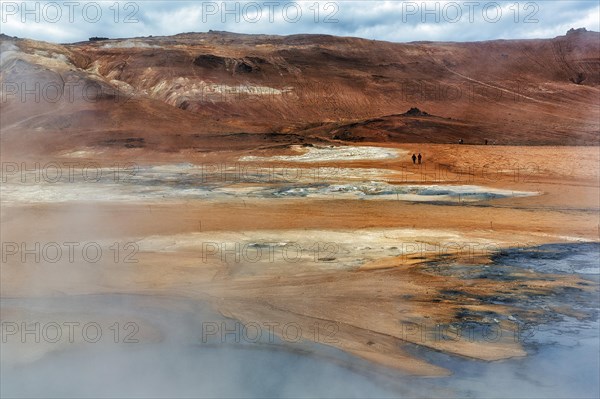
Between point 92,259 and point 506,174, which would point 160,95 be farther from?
point 92,259

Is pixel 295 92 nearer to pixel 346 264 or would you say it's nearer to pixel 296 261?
pixel 296 261

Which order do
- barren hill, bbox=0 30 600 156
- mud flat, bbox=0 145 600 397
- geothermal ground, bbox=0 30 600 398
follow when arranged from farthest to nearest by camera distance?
barren hill, bbox=0 30 600 156
mud flat, bbox=0 145 600 397
geothermal ground, bbox=0 30 600 398

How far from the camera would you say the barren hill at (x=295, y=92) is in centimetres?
3256

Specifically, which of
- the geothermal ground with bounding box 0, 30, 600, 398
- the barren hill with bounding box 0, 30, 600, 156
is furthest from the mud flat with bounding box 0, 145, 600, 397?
the barren hill with bounding box 0, 30, 600, 156

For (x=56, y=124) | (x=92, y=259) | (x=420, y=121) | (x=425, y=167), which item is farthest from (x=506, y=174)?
(x=56, y=124)

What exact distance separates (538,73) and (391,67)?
1312 centimetres

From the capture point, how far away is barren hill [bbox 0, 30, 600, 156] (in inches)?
1282

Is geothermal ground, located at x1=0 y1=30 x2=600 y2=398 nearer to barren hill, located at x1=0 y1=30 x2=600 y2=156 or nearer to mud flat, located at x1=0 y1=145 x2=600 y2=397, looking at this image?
mud flat, located at x1=0 y1=145 x2=600 y2=397

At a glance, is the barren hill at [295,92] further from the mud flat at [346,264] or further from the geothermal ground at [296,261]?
the mud flat at [346,264]

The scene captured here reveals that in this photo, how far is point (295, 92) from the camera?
146 feet

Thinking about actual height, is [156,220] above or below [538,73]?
below

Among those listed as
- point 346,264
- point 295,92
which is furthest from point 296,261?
point 295,92

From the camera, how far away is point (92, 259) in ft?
32.6

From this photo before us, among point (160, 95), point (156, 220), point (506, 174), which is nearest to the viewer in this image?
point (156, 220)
